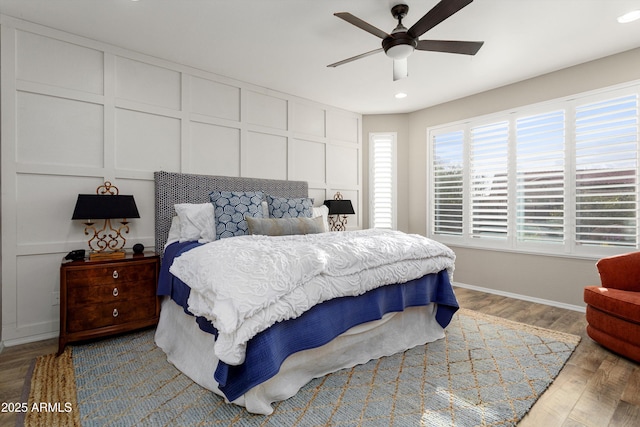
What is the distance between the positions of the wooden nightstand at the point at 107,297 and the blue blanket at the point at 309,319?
22 cm

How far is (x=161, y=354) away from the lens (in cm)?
249

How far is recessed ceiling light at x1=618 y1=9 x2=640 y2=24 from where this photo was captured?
2662mm

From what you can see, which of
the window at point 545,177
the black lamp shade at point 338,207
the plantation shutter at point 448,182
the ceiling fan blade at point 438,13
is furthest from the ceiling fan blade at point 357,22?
the plantation shutter at point 448,182

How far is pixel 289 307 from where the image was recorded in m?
1.75

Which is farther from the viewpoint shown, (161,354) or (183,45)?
(183,45)

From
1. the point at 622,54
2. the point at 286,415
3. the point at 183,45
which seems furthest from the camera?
the point at 622,54

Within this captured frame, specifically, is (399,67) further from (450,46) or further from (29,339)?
(29,339)

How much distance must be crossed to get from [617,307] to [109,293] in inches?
157

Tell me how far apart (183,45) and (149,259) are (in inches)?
82.5

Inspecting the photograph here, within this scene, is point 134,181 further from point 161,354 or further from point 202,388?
point 202,388

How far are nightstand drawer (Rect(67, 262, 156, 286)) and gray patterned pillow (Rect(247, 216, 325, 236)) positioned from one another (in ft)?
3.20

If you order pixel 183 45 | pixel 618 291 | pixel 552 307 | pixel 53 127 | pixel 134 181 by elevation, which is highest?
pixel 183 45

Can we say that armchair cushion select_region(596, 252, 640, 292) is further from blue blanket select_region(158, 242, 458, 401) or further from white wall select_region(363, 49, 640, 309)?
blue blanket select_region(158, 242, 458, 401)

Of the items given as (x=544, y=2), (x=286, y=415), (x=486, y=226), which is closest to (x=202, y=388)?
(x=286, y=415)
